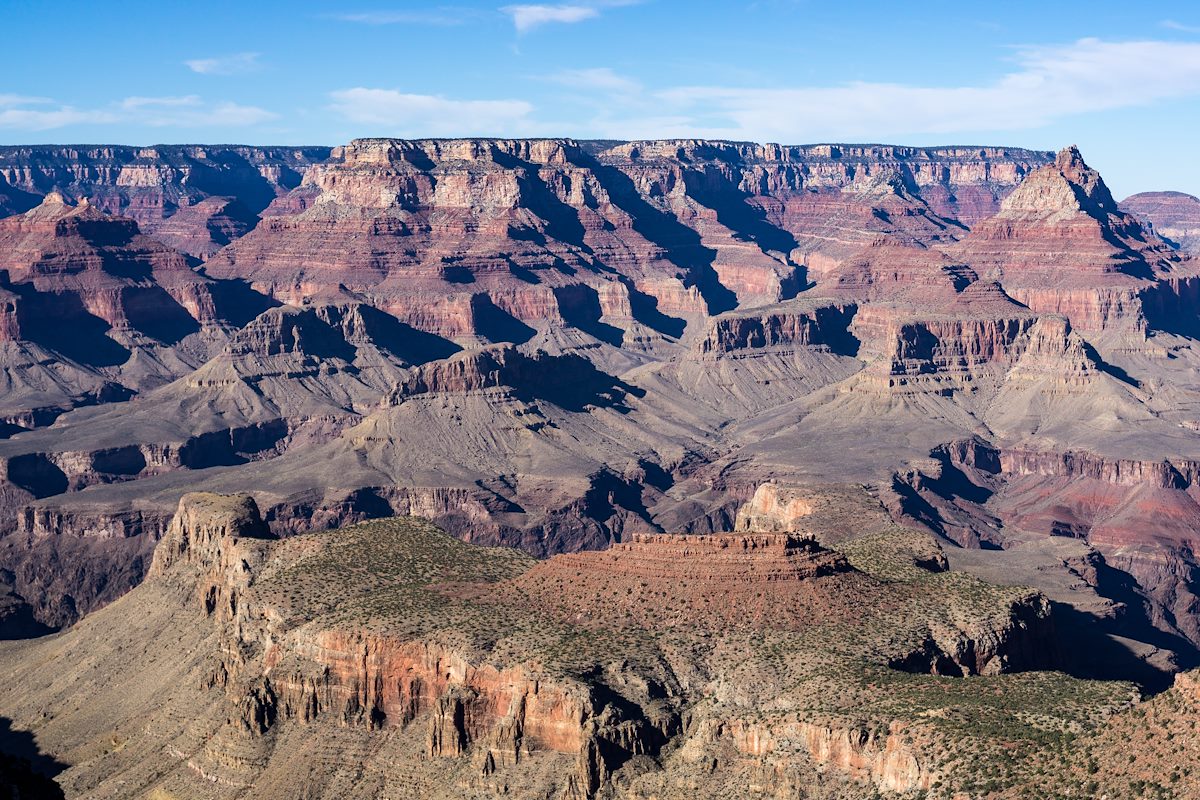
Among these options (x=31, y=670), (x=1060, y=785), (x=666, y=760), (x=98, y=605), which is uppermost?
(x=1060, y=785)

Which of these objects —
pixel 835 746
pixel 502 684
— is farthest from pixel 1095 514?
pixel 835 746

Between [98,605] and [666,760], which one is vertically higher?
[666,760]

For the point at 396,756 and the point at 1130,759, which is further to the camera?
the point at 396,756

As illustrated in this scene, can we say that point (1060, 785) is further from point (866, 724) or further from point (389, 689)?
point (389, 689)

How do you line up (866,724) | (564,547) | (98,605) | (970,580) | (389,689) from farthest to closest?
(564,547)
(98,605)
(970,580)
(389,689)
(866,724)

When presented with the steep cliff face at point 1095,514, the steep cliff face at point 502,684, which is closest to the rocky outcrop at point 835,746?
the steep cliff face at point 502,684

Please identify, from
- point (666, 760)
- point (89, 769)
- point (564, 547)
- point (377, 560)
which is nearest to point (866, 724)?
point (666, 760)

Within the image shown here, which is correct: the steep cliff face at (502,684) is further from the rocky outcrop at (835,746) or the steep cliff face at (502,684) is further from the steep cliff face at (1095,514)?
the steep cliff face at (1095,514)

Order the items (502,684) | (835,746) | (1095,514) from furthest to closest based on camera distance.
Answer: (1095,514)
(502,684)
(835,746)

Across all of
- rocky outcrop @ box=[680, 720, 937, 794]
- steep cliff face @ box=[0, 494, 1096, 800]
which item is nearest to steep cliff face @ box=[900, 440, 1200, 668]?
steep cliff face @ box=[0, 494, 1096, 800]

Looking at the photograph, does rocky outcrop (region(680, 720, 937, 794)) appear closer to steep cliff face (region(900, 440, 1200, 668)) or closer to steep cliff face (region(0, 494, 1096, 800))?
steep cliff face (region(0, 494, 1096, 800))

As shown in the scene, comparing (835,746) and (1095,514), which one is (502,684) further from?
(1095,514)
